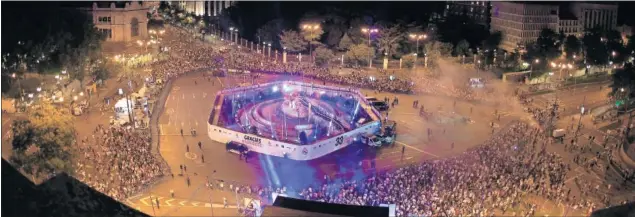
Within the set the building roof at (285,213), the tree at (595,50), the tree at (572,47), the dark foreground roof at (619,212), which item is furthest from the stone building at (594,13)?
the building roof at (285,213)

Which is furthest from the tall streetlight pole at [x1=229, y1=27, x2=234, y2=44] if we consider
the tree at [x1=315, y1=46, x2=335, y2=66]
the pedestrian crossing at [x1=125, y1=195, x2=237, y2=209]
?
the pedestrian crossing at [x1=125, y1=195, x2=237, y2=209]

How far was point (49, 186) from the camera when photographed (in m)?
12.2

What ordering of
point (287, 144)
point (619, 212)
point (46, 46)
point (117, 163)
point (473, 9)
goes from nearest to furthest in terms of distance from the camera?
point (619, 212) → point (117, 163) → point (287, 144) → point (46, 46) → point (473, 9)

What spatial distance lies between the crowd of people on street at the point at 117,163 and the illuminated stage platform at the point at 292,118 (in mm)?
2493

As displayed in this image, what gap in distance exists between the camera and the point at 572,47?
31.2 metres

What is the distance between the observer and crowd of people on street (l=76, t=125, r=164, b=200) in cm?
1452

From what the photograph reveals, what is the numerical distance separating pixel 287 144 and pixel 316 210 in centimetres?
611

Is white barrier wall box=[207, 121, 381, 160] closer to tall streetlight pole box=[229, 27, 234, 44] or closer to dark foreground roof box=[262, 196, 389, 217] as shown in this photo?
dark foreground roof box=[262, 196, 389, 217]

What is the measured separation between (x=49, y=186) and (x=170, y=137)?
6899 mm

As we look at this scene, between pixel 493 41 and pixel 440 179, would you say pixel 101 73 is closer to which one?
pixel 440 179

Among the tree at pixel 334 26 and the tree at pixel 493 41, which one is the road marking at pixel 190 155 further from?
the tree at pixel 493 41

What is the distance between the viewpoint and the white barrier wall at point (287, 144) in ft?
56.8

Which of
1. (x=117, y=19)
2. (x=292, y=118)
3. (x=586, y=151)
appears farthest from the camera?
(x=117, y=19)

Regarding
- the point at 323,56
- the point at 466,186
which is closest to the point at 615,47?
the point at 323,56
